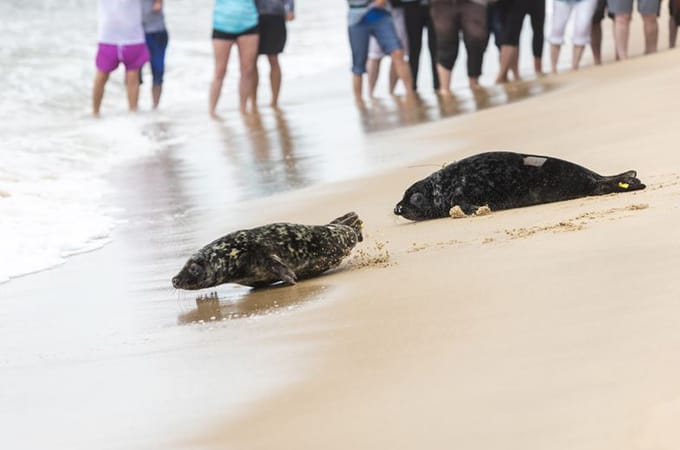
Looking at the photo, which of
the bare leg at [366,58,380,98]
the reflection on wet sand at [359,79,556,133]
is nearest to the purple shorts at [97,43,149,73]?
the bare leg at [366,58,380,98]

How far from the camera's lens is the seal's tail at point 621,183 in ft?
18.3

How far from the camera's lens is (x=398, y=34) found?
15727mm

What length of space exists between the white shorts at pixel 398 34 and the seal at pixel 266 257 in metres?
10.5

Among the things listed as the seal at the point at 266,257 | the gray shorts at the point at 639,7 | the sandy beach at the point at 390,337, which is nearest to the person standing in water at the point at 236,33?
the gray shorts at the point at 639,7

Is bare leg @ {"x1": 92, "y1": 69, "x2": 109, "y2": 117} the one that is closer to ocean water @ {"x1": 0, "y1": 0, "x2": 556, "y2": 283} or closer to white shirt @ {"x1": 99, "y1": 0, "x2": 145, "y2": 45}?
ocean water @ {"x1": 0, "y1": 0, "x2": 556, "y2": 283}

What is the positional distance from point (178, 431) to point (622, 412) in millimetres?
1157

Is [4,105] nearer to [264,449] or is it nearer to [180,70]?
[180,70]

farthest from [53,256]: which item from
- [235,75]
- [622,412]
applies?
[235,75]

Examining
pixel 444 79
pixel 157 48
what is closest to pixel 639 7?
pixel 444 79

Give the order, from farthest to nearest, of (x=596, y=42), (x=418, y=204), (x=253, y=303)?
1. (x=596, y=42)
2. (x=418, y=204)
3. (x=253, y=303)

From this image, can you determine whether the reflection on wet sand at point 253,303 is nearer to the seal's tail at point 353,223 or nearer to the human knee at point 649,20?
the seal's tail at point 353,223

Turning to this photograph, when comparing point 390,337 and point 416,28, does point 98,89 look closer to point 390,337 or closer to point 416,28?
point 416,28

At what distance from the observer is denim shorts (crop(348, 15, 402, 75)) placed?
48.9 ft

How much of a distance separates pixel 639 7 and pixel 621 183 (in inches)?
386
